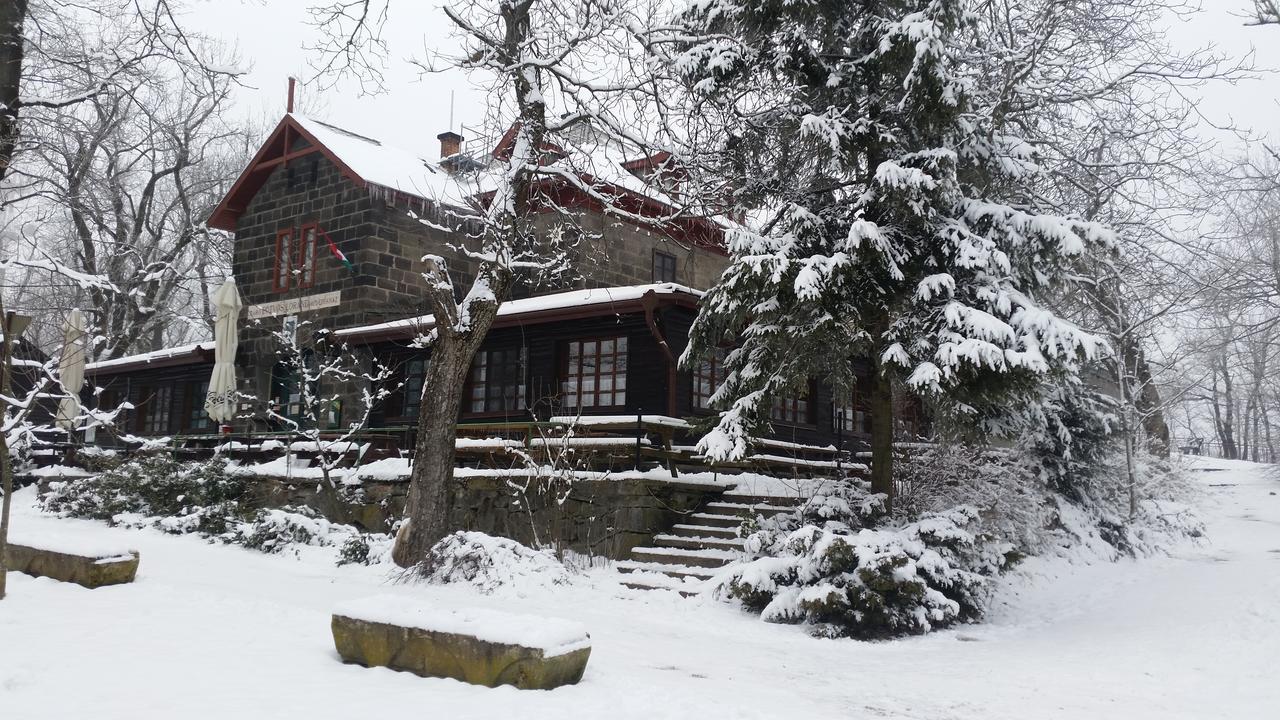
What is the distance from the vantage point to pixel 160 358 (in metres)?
22.6

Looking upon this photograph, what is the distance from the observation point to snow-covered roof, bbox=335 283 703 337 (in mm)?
14305

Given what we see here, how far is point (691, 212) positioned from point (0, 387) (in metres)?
7.38

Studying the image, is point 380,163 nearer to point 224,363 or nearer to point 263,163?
point 263,163

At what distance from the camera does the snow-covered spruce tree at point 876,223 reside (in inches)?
389

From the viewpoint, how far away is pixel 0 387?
314 inches

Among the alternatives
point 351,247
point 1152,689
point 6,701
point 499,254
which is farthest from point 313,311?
point 1152,689

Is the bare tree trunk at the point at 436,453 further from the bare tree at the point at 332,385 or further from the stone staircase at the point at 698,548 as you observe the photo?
the bare tree at the point at 332,385

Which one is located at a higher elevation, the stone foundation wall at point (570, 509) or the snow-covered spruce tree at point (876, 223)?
the snow-covered spruce tree at point (876, 223)

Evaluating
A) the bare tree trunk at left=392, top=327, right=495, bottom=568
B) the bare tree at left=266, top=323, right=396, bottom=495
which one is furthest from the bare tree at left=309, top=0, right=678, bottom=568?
the bare tree at left=266, top=323, right=396, bottom=495

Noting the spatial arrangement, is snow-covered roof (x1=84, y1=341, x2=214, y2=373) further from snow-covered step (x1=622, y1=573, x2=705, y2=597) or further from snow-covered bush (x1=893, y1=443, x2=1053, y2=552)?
snow-covered bush (x1=893, y1=443, x2=1053, y2=552)

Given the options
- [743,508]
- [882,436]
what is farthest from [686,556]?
[882,436]

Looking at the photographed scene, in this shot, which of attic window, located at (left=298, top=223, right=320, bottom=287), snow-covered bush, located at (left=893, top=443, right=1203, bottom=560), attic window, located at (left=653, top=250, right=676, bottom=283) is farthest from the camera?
attic window, located at (left=298, top=223, right=320, bottom=287)

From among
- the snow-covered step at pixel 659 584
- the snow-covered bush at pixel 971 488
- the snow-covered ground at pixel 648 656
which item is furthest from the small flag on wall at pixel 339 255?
the snow-covered bush at pixel 971 488

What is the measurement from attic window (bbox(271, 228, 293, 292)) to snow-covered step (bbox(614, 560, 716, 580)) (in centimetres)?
1317
